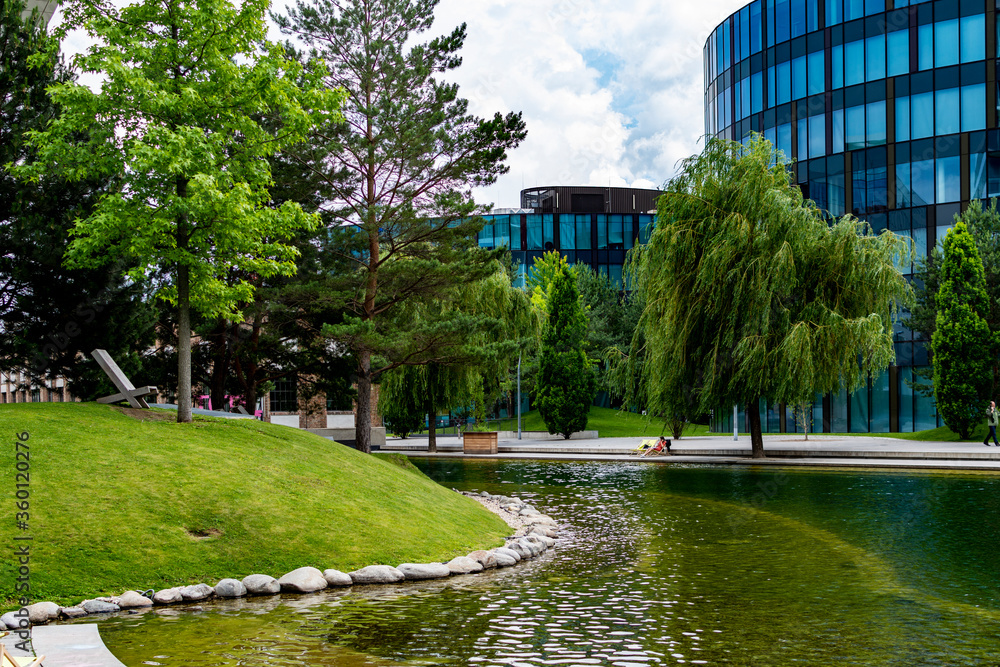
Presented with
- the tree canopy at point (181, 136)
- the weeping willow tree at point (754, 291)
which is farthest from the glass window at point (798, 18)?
the tree canopy at point (181, 136)

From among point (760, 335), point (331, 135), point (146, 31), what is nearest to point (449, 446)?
point (760, 335)

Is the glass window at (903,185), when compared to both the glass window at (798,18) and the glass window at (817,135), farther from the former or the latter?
the glass window at (798,18)

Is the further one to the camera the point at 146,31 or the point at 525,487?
the point at 525,487

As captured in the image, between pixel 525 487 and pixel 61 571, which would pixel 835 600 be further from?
pixel 525 487

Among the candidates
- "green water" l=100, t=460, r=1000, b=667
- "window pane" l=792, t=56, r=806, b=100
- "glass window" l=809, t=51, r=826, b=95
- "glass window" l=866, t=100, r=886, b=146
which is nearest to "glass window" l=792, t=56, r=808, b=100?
"window pane" l=792, t=56, r=806, b=100

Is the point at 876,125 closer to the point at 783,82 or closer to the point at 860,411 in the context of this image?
the point at 783,82

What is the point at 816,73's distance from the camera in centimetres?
5169

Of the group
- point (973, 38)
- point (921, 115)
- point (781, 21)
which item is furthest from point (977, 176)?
point (781, 21)

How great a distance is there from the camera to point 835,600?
1066cm

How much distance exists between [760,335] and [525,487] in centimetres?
1081

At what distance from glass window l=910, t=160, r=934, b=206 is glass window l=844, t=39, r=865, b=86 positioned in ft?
19.4

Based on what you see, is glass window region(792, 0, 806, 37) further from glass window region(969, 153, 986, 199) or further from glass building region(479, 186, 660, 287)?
glass building region(479, 186, 660, 287)

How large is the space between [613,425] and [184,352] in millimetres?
46505

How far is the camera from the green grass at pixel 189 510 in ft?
36.1
